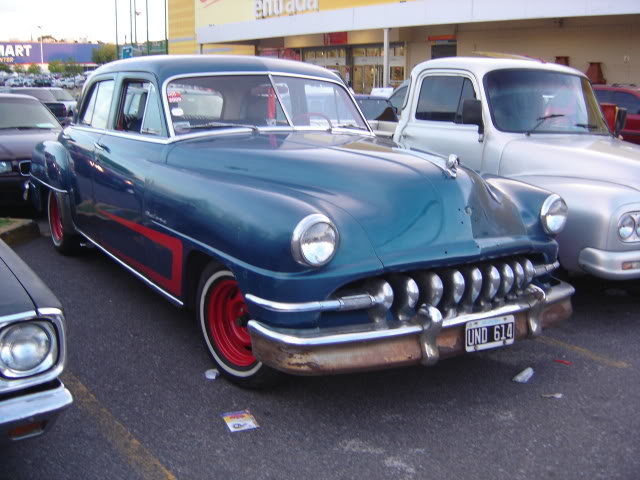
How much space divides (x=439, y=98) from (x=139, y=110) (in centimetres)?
293

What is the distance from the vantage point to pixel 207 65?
4.66 meters

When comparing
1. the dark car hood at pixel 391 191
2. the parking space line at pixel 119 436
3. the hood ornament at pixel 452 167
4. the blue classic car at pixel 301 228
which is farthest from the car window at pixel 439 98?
the parking space line at pixel 119 436

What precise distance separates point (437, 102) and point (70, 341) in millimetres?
3955

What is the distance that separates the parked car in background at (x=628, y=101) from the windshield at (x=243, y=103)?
8947 mm

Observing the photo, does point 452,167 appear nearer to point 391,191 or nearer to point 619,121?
point 391,191

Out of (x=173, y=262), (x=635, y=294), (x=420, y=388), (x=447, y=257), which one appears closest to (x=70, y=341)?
(x=173, y=262)

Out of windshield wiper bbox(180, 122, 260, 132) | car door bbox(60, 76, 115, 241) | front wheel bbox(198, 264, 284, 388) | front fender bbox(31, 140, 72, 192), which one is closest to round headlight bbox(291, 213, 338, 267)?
front wheel bbox(198, 264, 284, 388)

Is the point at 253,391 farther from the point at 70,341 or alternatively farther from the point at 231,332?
the point at 70,341

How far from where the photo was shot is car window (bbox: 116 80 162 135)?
180 inches

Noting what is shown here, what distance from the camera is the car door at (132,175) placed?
4223mm

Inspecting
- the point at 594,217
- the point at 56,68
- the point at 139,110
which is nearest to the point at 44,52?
the point at 56,68

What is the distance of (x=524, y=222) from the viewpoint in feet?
12.7

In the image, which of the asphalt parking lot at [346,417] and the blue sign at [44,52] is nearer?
the asphalt parking lot at [346,417]

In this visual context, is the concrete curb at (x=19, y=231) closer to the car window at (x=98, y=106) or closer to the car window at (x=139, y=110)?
the car window at (x=98, y=106)
